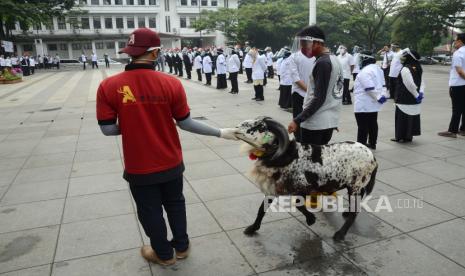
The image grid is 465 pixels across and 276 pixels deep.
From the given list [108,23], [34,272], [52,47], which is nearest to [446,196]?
[34,272]

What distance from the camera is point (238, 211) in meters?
4.32

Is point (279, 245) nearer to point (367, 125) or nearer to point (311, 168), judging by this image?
point (311, 168)

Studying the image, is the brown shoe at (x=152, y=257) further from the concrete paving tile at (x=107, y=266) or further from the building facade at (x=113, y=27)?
the building facade at (x=113, y=27)

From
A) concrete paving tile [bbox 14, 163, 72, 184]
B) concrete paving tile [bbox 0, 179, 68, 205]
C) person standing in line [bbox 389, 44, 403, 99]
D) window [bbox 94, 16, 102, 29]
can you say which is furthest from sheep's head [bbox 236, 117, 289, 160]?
window [bbox 94, 16, 102, 29]

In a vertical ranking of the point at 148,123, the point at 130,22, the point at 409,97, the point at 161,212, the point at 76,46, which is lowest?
the point at 161,212

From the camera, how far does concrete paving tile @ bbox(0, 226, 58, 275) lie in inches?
135

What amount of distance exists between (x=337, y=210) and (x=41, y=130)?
762 cm

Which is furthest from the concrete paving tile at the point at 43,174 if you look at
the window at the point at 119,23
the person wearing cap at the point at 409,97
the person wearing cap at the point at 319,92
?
the window at the point at 119,23

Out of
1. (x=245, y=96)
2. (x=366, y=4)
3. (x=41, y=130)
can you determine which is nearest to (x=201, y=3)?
(x=366, y=4)

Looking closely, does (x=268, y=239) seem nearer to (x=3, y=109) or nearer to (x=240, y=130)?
(x=240, y=130)

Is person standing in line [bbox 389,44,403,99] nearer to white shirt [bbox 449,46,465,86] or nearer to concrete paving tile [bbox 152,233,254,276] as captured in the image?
white shirt [bbox 449,46,465,86]

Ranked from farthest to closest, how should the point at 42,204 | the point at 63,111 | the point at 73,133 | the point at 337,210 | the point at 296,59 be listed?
the point at 63,111 → the point at 73,133 → the point at 296,59 → the point at 42,204 → the point at 337,210

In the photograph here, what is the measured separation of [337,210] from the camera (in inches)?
169

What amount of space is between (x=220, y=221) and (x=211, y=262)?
78 centimetres
